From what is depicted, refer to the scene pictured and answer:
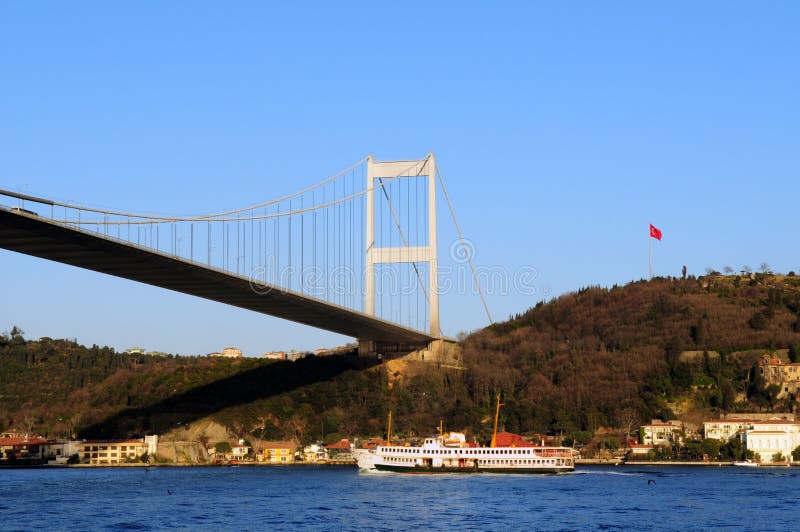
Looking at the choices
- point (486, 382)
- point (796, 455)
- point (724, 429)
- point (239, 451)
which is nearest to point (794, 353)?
point (724, 429)

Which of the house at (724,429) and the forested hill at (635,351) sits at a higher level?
the forested hill at (635,351)

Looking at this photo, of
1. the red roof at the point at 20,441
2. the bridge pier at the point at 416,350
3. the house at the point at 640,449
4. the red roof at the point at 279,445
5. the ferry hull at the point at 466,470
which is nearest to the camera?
the ferry hull at the point at 466,470

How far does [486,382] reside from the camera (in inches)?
3238

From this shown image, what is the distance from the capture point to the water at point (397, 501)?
115ft

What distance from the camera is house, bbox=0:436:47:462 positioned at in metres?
79.4

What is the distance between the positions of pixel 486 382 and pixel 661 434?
11970mm

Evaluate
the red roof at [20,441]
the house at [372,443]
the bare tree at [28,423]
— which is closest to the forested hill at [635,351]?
the house at [372,443]

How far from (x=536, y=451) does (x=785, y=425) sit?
23402 millimetres

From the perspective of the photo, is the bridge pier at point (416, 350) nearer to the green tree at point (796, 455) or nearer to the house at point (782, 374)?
the house at point (782, 374)

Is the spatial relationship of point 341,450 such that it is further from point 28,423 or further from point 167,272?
point 28,423

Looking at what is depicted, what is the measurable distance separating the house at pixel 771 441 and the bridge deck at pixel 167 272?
21.8 meters

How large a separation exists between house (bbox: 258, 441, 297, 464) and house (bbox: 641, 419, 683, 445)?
2252 cm

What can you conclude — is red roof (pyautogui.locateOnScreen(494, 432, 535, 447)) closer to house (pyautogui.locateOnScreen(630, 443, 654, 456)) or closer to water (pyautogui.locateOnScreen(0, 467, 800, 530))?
water (pyautogui.locateOnScreen(0, 467, 800, 530))

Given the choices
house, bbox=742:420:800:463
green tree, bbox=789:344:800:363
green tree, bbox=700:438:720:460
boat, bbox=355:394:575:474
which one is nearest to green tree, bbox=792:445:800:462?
house, bbox=742:420:800:463
